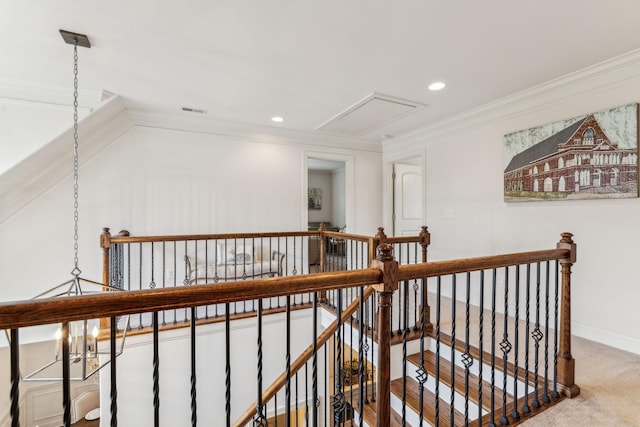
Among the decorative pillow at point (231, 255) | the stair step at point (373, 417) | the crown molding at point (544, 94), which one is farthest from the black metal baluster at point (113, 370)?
the crown molding at point (544, 94)

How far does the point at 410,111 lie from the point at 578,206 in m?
2.00

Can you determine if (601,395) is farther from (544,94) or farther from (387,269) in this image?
(544,94)

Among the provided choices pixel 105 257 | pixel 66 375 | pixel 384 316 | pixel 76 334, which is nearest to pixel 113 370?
pixel 66 375

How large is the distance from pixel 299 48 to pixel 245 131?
2.26 metres

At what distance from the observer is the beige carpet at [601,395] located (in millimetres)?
1680

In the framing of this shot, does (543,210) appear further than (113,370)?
Yes

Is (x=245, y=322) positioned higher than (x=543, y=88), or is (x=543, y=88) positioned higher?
(x=543, y=88)

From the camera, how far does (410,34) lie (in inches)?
86.4

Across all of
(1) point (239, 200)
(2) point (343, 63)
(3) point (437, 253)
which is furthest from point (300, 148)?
(3) point (437, 253)

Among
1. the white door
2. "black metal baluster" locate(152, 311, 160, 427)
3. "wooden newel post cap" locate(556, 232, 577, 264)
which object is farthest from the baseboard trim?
"black metal baluster" locate(152, 311, 160, 427)

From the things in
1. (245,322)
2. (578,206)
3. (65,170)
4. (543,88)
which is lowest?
(245,322)

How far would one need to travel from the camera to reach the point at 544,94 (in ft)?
10.1

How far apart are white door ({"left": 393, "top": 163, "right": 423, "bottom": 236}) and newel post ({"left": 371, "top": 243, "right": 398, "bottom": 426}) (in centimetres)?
407

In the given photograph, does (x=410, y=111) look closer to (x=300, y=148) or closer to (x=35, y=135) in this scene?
(x=300, y=148)
